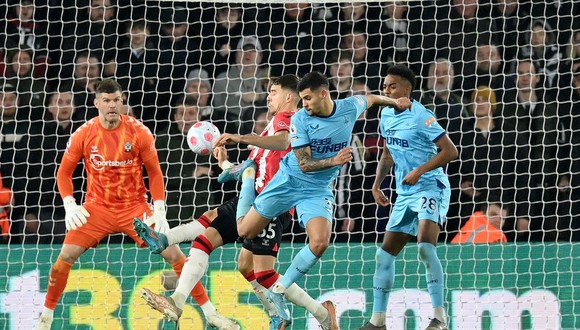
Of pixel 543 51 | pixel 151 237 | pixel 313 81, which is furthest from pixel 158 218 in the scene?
pixel 543 51

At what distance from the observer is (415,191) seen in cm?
790

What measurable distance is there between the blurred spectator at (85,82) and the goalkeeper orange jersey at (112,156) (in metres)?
1.67

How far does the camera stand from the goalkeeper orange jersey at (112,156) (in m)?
8.47

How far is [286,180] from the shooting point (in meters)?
7.63

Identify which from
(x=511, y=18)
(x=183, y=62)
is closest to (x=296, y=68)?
(x=183, y=62)

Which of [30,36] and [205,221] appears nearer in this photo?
[205,221]

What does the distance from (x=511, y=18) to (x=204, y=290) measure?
383 centimetres

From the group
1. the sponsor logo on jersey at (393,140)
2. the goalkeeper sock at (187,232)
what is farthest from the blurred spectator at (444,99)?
the goalkeeper sock at (187,232)

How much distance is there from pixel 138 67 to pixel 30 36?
0.95 meters

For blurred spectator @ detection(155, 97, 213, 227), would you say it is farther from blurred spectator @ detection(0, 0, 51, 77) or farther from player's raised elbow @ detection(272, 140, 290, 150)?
player's raised elbow @ detection(272, 140, 290, 150)

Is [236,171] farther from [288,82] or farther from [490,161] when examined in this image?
[490,161]

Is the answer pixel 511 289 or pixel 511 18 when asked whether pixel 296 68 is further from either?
pixel 511 289

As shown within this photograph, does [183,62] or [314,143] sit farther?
[183,62]

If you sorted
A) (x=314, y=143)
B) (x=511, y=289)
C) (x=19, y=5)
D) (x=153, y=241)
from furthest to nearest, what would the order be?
1. (x=19, y=5)
2. (x=511, y=289)
3. (x=153, y=241)
4. (x=314, y=143)
